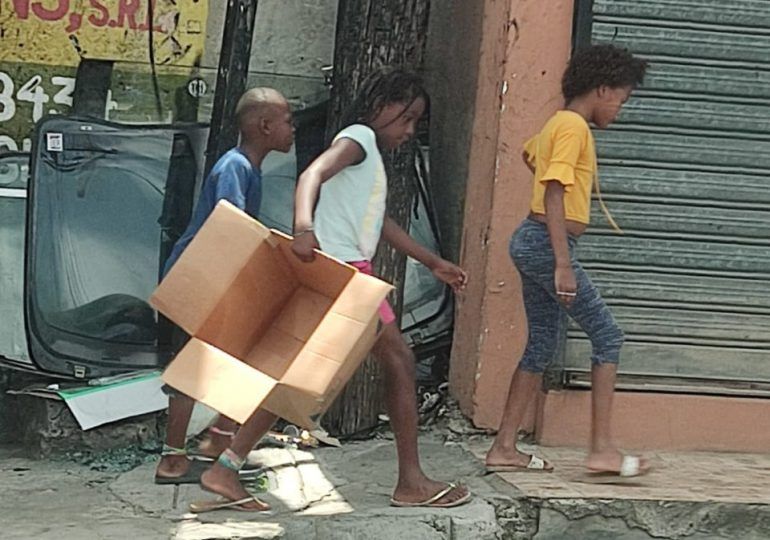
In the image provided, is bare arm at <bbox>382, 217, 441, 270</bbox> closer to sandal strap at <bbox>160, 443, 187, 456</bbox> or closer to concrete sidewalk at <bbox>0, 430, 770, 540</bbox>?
concrete sidewalk at <bbox>0, 430, 770, 540</bbox>

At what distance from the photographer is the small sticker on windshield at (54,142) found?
5383 millimetres

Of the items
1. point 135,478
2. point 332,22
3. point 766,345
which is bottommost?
point 135,478

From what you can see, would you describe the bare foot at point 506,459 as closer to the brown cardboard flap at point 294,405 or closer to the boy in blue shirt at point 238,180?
the boy in blue shirt at point 238,180

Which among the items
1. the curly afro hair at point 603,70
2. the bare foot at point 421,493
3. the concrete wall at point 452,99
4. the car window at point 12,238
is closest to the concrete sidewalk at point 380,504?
the bare foot at point 421,493

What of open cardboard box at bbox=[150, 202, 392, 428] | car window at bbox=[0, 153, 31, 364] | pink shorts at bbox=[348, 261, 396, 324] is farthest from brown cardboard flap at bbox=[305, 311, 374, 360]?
car window at bbox=[0, 153, 31, 364]

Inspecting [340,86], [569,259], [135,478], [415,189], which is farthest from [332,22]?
[135,478]

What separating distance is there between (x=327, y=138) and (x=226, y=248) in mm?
1487

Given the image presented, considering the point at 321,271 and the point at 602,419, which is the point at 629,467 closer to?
the point at 602,419

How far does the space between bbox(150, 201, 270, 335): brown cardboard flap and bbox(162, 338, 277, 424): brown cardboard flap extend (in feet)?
0.33

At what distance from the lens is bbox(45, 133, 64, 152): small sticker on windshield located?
5.38 m

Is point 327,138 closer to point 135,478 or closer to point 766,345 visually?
point 135,478

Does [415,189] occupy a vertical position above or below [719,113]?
below

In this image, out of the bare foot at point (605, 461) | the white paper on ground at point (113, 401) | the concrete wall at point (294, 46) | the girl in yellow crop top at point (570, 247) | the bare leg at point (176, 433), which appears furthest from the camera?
the concrete wall at point (294, 46)

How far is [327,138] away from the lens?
5426 millimetres
